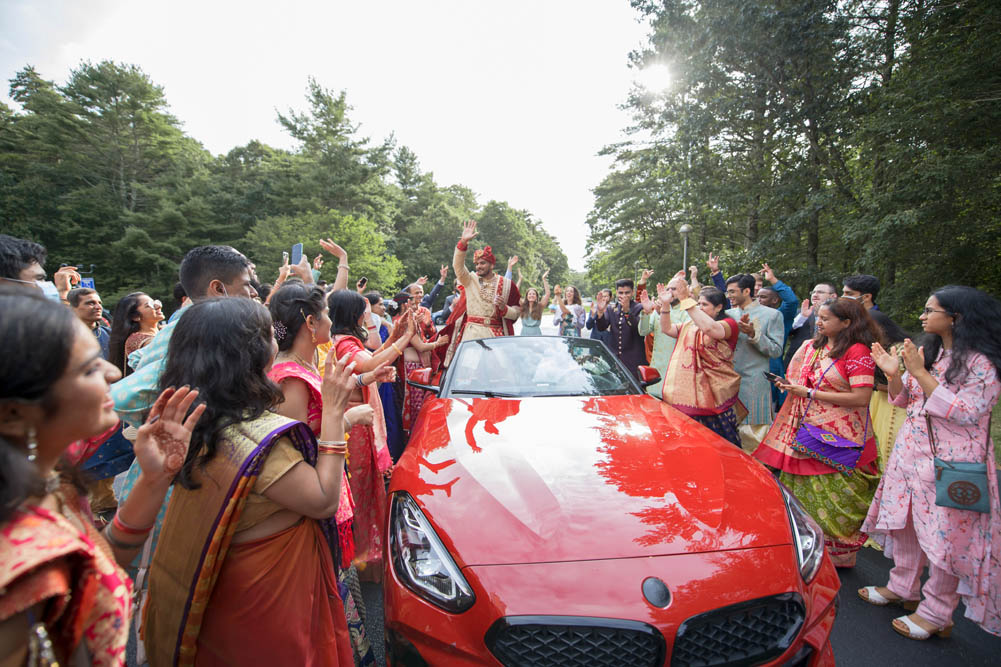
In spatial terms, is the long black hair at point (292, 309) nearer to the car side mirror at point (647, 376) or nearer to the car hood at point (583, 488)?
the car hood at point (583, 488)

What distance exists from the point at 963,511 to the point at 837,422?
73cm

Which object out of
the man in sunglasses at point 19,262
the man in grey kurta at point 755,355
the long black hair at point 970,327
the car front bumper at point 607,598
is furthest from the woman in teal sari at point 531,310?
the car front bumper at point 607,598

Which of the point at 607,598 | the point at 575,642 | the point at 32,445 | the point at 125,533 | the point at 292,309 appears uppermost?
the point at 292,309

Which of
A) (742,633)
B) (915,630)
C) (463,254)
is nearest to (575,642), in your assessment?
(742,633)

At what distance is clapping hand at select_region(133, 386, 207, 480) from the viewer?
3.82 feet

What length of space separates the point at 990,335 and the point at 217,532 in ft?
11.0

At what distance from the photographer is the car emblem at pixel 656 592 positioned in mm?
1463

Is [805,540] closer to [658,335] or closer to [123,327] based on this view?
[123,327]

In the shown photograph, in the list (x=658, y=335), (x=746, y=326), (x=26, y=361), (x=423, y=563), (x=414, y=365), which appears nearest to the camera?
(x=26, y=361)

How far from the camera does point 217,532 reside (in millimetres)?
1256

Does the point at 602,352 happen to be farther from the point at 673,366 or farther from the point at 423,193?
the point at 423,193

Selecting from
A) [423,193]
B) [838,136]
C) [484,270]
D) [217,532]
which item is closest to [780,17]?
[838,136]

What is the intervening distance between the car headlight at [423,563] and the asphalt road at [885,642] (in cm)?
101

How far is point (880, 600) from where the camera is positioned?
8.76 feet
